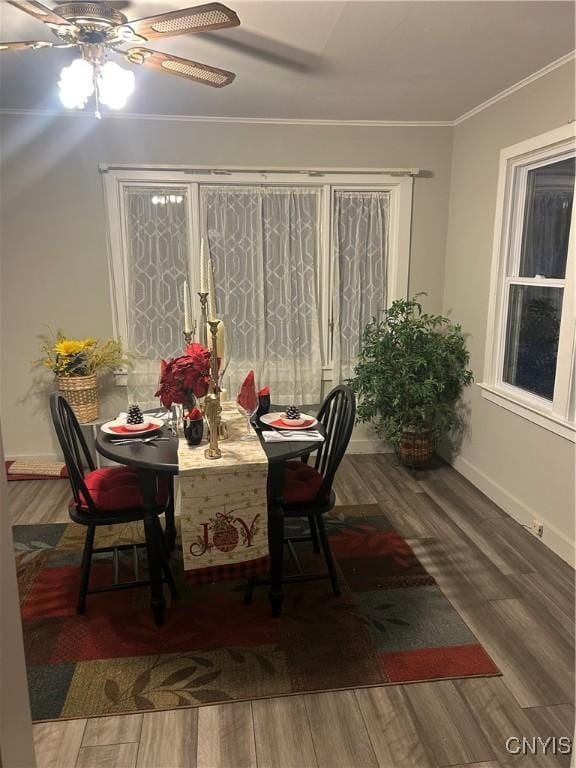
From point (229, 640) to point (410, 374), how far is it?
2.07 m

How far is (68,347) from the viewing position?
3.71 meters

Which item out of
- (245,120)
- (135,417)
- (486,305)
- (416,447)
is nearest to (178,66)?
(135,417)

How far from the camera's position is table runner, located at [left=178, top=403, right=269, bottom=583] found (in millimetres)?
2008

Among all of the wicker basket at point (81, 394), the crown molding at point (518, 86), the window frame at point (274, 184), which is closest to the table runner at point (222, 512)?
the wicker basket at point (81, 394)

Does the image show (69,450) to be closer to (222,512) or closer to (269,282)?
(222,512)

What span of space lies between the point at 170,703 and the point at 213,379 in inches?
45.6

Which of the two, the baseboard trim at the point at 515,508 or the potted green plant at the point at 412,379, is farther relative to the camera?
the potted green plant at the point at 412,379

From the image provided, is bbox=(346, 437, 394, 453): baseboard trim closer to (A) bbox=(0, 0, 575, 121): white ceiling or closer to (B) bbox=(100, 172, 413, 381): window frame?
(B) bbox=(100, 172, 413, 381): window frame

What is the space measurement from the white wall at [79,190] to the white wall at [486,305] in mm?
279

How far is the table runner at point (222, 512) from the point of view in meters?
2.01

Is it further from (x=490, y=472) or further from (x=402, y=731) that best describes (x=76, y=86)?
(x=490, y=472)

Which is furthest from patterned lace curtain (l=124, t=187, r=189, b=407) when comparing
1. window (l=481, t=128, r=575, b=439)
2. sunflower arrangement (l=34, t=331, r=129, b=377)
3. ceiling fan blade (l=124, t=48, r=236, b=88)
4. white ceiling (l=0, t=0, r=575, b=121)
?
window (l=481, t=128, r=575, b=439)

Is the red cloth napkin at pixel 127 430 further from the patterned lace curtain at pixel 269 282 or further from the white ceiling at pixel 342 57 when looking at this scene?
the white ceiling at pixel 342 57

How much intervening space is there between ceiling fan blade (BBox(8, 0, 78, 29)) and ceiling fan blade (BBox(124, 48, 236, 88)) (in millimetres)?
252
